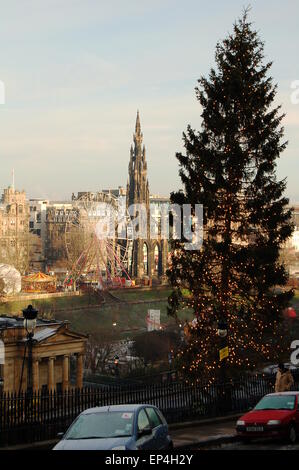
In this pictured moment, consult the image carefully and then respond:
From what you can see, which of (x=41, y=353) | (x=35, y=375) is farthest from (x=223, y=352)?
(x=35, y=375)

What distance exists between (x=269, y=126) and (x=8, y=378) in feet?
64.0

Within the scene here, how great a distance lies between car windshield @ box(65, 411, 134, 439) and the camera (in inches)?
673

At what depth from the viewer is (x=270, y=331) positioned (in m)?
38.8

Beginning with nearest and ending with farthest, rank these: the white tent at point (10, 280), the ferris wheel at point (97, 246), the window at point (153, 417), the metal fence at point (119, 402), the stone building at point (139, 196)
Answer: the window at point (153, 417), the metal fence at point (119, 402), the white tent at point (10, 280), the ferris wheel at point (97, 246), the stone building at point (139, 196)

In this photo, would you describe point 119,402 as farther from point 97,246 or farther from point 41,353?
point 97,246

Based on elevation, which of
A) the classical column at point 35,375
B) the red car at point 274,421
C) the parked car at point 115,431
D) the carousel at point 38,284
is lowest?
the classical column at point 35,375

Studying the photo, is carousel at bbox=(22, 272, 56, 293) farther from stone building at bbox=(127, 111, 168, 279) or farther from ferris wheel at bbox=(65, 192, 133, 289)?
stone building at bbox=(127, 111, 168, 279)

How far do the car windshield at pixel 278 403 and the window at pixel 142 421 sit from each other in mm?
6896

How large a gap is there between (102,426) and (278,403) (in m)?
8.31

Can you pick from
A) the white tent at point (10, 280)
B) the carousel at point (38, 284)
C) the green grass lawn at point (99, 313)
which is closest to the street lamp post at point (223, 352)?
the green grass lawn at point (99, 313)

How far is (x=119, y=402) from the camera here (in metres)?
27.5

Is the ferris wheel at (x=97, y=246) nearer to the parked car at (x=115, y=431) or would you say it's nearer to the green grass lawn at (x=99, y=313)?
the green grass lawn at (x=99, y=313)

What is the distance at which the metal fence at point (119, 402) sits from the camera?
23344 mm

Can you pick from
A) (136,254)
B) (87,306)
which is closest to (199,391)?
(87,306)
